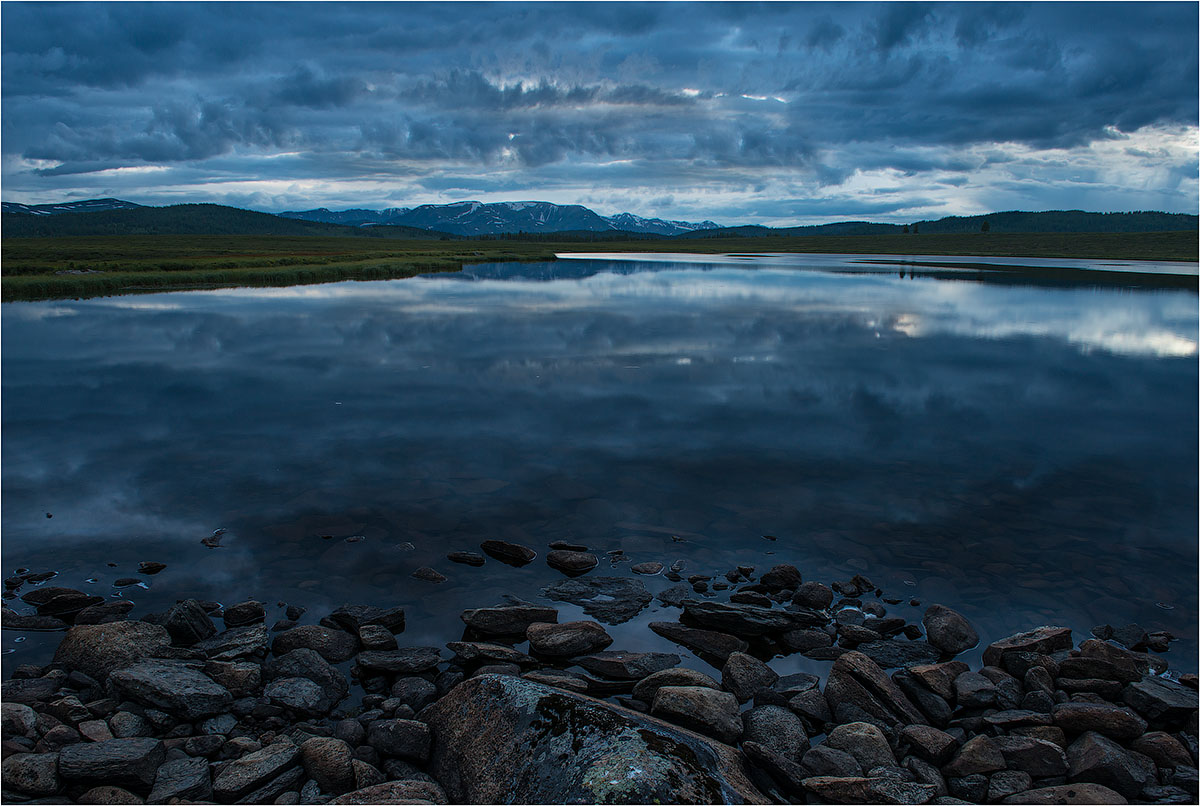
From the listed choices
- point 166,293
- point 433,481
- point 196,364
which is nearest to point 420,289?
point 166,293

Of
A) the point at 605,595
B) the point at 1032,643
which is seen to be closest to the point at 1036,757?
the point at 1032,643

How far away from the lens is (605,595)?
471 inches

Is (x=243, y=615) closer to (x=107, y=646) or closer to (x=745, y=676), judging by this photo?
(x=107, y=646)

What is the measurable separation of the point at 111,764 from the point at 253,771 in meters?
1.28

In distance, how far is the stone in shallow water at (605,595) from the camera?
11.5 m

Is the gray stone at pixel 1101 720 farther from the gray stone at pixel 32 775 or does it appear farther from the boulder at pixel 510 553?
the gray stone at pixel 32 775

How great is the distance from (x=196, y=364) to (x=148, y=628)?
23936 mm

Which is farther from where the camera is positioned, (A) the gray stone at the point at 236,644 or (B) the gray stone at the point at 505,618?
(B) the gray stone at the point at 505,618

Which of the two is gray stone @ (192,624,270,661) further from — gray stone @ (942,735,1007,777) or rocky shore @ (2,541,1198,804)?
gray stone @ (942,735,1007,777)

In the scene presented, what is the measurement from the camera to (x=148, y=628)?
10.1 meters

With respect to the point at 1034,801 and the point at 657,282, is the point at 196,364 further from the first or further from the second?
the point at 657,282

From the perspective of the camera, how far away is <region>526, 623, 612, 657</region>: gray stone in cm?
1038

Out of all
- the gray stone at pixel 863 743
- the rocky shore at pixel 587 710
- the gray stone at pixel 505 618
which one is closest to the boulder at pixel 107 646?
the rocky shore at pixel 587 710

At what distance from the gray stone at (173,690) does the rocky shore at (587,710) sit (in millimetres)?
24
